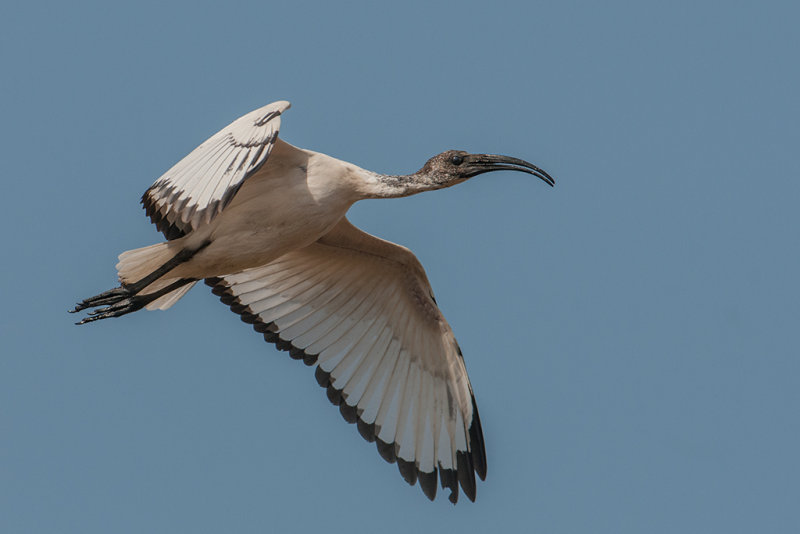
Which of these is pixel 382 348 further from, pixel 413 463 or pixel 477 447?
pixel 477 447

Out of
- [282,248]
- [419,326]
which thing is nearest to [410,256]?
[419,326]

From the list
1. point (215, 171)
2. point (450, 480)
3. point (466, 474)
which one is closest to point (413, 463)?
point (450, 480)

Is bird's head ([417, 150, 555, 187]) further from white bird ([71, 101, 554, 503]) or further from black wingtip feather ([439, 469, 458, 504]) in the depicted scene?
black wingtip feather ([439, 469, 458, 504])

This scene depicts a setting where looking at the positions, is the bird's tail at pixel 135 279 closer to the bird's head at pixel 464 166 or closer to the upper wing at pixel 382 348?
the upper wing at pixel 382 348

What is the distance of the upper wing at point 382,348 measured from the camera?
40.2 feet

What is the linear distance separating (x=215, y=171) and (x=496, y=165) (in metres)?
2.90

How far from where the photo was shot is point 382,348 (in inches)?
491

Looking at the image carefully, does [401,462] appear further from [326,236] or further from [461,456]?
[326,236]

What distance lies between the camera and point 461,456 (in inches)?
486

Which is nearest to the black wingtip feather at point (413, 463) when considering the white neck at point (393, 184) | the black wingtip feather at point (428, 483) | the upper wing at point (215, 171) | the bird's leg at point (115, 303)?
the black wingtip feather at point (428, 483)

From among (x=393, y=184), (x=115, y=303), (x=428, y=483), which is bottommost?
(x=428, y=483)

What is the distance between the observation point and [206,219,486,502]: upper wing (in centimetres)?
1226

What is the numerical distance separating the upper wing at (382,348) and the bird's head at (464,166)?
4.24 feet

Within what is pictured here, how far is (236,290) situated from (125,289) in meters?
1.82
